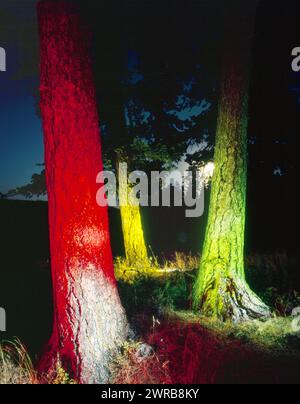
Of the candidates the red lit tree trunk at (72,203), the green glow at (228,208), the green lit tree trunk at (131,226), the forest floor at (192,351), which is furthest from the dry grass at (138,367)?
the green lit tree trunk at (131,226)

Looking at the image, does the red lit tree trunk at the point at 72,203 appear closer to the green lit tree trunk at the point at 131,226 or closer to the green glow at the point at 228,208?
the green glow at the point at 228,208

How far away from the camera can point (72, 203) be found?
4.00 metres

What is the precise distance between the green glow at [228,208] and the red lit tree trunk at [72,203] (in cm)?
239

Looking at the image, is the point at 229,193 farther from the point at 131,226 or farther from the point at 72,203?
the point at 131,226

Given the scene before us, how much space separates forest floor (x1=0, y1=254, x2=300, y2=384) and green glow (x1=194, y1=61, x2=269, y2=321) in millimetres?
551

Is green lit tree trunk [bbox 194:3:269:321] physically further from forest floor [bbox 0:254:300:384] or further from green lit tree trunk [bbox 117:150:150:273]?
green lit tree trunk [bbox 117:150:150:273]

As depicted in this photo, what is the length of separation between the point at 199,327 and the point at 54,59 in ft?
13.4

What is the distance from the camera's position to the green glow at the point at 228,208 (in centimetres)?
597

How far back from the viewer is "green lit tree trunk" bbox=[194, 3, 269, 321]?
19.7 feet

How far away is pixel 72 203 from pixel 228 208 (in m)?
3.04

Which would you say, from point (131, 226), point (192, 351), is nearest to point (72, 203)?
point (192, 351)

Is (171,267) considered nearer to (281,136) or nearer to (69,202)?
(281,136)
